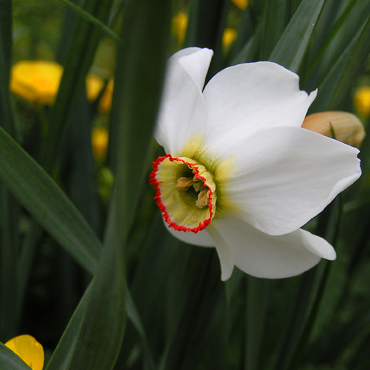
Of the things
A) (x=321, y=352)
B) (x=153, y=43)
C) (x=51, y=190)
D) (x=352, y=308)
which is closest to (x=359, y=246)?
(x=321, y=352)

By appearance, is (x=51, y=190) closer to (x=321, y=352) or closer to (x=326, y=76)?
(x=326, y=76)

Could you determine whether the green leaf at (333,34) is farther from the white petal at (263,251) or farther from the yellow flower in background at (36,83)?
the yellow flower in background at (36,83)

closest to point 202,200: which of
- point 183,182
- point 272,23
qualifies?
point 183,182

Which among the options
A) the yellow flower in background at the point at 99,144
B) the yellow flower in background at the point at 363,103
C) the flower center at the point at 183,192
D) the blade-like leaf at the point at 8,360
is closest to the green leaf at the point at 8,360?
the blade-like leaf at the point at 8,360

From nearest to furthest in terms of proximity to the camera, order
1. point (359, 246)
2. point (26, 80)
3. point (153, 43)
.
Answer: point (153, 43) → point (359, 246) → point (26, 80)

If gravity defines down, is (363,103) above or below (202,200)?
below

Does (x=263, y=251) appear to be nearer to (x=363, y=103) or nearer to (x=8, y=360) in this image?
(x=8, y=360)

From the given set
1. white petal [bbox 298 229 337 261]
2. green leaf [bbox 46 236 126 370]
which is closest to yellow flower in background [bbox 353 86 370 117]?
white petal [bbox 298 229 337 261]
